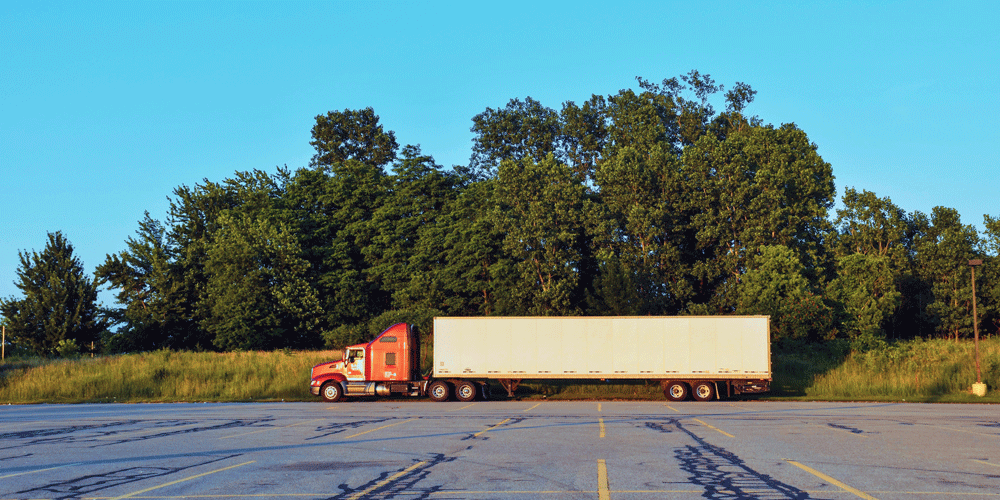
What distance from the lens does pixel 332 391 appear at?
33750 mm

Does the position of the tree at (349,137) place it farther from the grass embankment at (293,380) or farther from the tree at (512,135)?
the grass embankment at (293,380)

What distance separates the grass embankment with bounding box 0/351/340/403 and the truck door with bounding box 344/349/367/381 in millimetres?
3591

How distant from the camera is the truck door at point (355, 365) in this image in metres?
33.6

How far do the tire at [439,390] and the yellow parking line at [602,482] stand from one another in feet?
69.4

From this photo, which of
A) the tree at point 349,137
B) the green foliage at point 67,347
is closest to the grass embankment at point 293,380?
the green foliage at point 67,347

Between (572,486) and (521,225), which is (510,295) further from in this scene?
(572,486)

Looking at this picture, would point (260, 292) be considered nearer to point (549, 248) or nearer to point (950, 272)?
point (549, 248)

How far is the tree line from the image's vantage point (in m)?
59.3

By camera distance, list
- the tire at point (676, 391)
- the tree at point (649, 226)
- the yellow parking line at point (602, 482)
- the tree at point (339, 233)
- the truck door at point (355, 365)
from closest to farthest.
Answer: the yellow parking line at point (602, 482)
the tire at point (676, 391)
the truck door at point (355, 365)
the tree at point (649, 226)
the tree at point (339, 233)

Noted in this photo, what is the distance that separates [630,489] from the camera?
10.1 meters

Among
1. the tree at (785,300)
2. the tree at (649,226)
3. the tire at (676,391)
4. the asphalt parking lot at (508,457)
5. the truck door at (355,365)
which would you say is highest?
the tree at (649,226)

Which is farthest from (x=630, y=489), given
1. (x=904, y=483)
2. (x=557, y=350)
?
(x=557, y=350)

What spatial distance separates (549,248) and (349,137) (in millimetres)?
36337

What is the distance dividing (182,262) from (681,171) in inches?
1807
